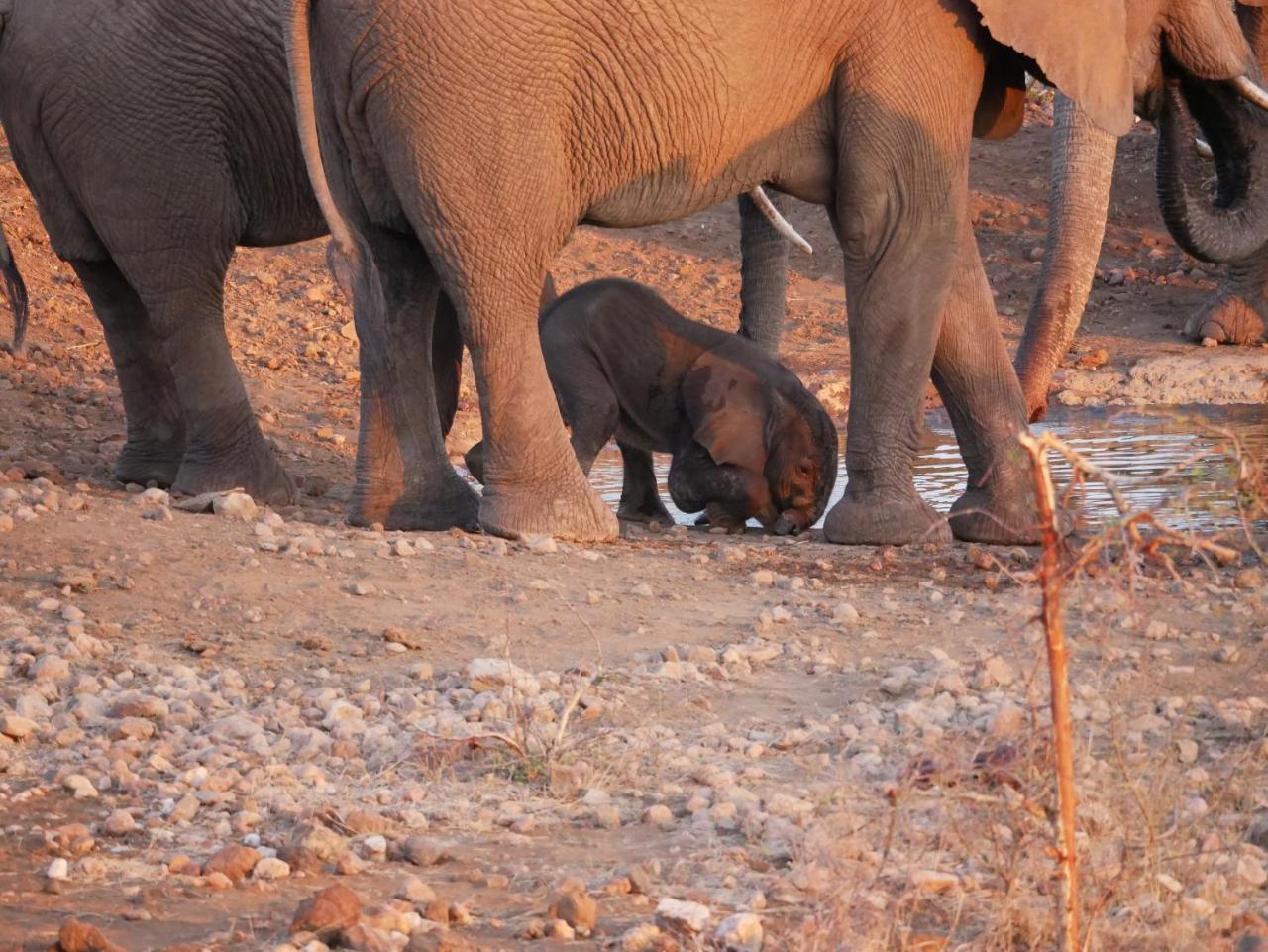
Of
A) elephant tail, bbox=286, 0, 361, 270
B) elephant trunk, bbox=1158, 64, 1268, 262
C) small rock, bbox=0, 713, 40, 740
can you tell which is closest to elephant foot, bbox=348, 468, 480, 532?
elephant tail, bbox=286, 0, 361, 270

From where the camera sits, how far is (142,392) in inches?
307

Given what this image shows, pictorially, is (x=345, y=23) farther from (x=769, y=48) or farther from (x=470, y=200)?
(x=769, y=48)

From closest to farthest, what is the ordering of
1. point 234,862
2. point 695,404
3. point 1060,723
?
point 1060,723 < point 234,862 < point 695,404

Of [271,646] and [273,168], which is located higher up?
[273,168]

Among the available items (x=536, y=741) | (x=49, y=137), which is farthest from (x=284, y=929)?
(x=49, y=137)

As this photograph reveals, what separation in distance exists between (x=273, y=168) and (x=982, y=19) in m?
2.42

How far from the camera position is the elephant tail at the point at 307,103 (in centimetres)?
602

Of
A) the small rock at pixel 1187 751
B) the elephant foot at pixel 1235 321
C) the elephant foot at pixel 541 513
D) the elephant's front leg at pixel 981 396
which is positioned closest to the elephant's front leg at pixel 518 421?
the elephant foot at pixel 541 513

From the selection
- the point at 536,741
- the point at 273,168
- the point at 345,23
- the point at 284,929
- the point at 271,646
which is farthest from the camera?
the point at 273,168

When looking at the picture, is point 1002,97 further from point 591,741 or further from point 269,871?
point 269,871

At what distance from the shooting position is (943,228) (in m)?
6.79

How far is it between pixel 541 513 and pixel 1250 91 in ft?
9.42

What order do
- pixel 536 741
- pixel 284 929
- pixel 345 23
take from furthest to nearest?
1. pixel 345 23
2. pixel 536 741
3. pixel 284 929

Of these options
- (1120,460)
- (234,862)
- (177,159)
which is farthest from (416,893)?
(1120,460)
